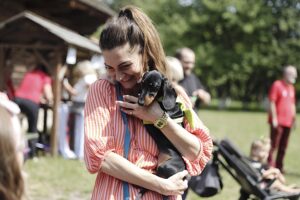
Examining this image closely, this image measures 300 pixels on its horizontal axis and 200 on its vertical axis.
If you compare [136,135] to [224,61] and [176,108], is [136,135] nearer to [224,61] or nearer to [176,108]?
[176,108]

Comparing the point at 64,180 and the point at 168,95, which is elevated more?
the point at 168,95

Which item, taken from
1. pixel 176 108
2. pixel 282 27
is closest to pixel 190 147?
pixel 176 108

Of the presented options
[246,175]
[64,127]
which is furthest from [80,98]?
[246,175]

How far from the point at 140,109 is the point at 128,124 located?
11cm

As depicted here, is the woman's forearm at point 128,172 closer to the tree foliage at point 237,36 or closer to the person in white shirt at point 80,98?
the person in white shirt at point 80,98

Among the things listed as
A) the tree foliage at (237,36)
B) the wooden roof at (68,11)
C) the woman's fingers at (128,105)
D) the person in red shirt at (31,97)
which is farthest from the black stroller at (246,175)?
the tree foliage at (237,36)

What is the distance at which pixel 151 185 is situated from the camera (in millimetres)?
2234

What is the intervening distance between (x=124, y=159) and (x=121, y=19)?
583 millimetres

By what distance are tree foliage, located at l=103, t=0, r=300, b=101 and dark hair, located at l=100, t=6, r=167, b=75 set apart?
42.9 metres

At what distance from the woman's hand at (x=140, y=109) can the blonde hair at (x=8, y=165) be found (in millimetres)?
579

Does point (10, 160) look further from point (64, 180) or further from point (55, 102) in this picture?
point (55, 102)

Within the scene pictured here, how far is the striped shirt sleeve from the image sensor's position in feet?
7.37

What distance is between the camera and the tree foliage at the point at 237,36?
147 feet

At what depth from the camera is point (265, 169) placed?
591 cm
